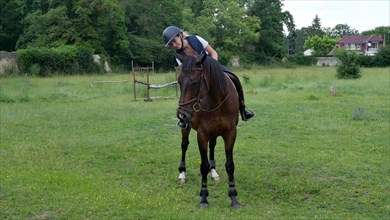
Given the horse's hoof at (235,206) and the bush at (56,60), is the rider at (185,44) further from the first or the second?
the bush at (56,60)

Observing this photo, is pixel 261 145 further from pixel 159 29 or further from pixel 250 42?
pixel 250 42

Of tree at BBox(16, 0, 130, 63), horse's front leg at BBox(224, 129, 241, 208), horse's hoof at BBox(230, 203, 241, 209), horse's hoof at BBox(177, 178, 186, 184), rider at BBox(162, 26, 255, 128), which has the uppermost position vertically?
tree at BBox(16, 0, 130, 63)

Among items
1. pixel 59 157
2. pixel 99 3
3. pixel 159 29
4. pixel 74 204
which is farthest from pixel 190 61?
pixel 159 29

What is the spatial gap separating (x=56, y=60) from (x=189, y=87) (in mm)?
31788

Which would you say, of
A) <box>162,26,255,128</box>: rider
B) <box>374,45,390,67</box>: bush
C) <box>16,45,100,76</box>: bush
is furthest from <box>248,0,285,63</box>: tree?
<box>162,26,255,128</box>: rider

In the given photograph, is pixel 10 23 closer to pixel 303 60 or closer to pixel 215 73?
pixel 303 60

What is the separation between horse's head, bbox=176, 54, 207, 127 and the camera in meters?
4.74

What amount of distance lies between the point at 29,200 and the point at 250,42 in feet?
201

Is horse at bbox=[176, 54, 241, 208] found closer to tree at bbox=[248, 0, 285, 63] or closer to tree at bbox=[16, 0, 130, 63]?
tree at bbox=[16, 0, 130, 63]

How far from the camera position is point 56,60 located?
112ft

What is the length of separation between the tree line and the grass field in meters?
27.5

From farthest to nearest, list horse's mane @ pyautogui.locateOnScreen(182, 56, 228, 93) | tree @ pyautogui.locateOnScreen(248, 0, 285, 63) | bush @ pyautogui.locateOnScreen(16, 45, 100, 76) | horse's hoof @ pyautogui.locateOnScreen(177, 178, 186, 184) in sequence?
Answer: tree @ pyautogui.locateOnScreen(248, 0, 285, 63) → bush @ pyautogui.locateOnScreen(16, 45, 100, 76) → horse's hoof @ pyautogui.locateOnScreen(177, 178, 186, 184) → horse's mane @ pyautogui.locateOnScreen(182, 56, 228, 93)

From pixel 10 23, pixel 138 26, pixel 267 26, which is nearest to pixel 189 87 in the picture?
pixel 138 26

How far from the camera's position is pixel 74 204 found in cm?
553
